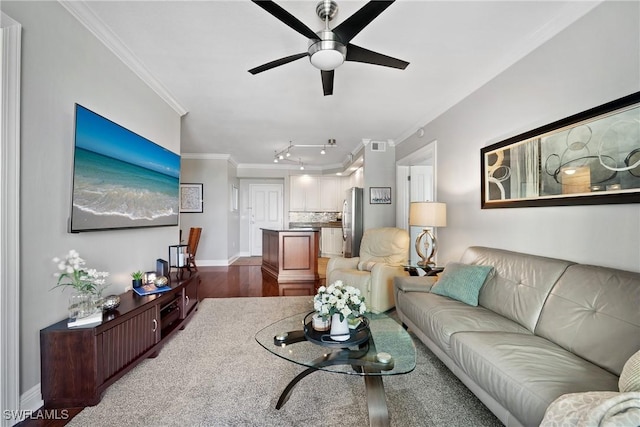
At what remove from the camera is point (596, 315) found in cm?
144

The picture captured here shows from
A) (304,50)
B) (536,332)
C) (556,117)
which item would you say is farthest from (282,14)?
(536,332)

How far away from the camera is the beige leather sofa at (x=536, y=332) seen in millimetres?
1218

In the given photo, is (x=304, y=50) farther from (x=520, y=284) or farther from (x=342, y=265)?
(x=342, y=265)

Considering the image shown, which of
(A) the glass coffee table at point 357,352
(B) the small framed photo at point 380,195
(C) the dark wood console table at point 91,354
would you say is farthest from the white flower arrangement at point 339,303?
(B) the small framed photo at point 380,195

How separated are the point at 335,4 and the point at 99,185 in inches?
81.1

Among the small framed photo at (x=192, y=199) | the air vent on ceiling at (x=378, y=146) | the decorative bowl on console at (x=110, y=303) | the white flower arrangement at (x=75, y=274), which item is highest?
the air vent on ceiling at (x=378, y=146)

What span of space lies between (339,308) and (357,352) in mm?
254

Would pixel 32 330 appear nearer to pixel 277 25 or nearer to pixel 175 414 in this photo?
pixel 175 414

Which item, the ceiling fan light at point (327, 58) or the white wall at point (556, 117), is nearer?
Result: the white wall at point (556, 117)

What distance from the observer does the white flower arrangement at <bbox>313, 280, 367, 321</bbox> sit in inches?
65.5

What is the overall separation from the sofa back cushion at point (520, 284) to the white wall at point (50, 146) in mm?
2916

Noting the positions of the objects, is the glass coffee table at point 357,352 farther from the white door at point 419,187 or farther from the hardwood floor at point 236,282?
the white door at point 419,187

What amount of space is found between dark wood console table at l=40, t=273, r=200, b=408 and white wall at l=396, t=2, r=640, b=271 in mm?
3038

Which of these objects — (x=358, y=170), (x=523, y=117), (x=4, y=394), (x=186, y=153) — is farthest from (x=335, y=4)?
(x=186, y=153)
